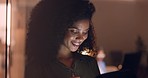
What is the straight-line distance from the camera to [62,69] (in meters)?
2.35

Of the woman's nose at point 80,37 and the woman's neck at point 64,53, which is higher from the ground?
the woman's nose at point 80,37

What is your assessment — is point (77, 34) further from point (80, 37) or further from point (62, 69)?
point (62, 69)

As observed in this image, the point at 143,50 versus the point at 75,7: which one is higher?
the point at 75,7

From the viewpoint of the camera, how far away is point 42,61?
92.5 inches

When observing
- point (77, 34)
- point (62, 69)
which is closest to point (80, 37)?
point (77, 34)

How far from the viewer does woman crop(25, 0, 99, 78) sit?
234cm

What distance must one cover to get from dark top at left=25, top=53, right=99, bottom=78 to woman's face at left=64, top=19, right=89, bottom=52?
0.05 m

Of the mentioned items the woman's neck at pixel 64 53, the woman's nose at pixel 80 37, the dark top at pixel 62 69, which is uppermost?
the woman's nose at pixel 80 37

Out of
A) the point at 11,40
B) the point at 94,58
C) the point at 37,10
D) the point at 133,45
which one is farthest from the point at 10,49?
the point at 133,45

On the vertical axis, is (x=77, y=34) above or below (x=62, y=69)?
above

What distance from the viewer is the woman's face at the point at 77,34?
92.0 inches

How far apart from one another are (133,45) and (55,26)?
1.06 ft

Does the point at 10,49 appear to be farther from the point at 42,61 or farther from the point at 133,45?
the point at 133,45

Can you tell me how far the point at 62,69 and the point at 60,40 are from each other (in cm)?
12
